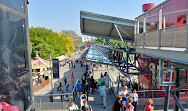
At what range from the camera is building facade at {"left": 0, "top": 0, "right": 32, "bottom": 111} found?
2424 millimetres

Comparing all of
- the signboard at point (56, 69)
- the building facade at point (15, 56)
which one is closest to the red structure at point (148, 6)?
the signboard at point (56, 69)

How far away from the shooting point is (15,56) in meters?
2.78

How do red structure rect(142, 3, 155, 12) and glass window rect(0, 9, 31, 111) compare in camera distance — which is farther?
red structure rect(142, 3, 155, 12)

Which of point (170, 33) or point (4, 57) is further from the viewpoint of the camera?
point (170, 33)

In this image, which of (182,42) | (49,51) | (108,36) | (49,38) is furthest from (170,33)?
(49,38)

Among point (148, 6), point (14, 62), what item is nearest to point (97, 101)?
point (14, 62)

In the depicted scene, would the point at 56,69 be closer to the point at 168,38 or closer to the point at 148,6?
the point at 148,6

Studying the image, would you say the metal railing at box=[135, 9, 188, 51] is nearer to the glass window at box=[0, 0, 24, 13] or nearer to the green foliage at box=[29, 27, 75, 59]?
the glass window at box=[0, 0, 24, 13]

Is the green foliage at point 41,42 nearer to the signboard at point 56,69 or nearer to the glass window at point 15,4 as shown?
the signboard at point 56,69

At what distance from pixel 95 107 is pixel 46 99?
4.71 m

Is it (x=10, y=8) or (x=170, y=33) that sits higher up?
(x=10, y=8)

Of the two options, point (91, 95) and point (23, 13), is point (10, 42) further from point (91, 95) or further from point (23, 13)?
point (91, 95)

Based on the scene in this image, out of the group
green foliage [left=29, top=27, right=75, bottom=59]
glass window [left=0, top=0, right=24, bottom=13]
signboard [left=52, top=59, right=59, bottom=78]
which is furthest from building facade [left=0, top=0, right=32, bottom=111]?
green foliage [left=29, top=27, right=75, bottom=59]

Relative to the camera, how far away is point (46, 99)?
37.3ft
